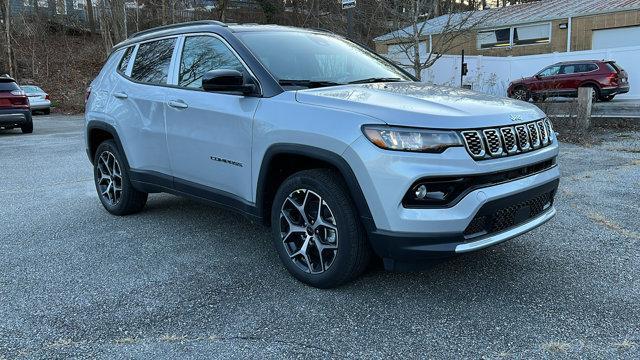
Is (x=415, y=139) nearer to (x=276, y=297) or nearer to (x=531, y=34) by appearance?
Answer: (x=276, y=297)

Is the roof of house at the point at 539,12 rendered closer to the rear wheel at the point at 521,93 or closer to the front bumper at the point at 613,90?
the rear wheel at the point at 521,93

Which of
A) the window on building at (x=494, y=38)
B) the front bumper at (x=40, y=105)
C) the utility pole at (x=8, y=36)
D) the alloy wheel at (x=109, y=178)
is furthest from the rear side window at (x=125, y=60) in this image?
the utility pole at (x=8, y=36)

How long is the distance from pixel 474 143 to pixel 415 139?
0.34m

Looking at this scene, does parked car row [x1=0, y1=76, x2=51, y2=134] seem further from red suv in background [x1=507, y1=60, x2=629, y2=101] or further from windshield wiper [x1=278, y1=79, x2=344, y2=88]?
red suv in background [x1=507, y1=60, x2=629, y2=101]

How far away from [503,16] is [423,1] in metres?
18.2

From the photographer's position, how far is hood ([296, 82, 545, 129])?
303cm

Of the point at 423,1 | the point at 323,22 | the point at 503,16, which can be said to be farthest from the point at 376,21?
the point at 503,16

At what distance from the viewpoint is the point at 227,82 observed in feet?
11.8

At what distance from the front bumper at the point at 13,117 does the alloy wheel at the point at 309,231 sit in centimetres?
1290

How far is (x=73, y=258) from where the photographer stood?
4246 millimetres

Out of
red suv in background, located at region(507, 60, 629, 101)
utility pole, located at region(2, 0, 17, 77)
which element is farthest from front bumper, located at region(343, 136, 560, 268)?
utility pole, located at region(2, 0, 17, 77)

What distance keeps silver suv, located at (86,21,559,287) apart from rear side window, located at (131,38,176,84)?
0.02 m

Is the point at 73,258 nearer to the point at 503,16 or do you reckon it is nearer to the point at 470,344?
the point at 470,344

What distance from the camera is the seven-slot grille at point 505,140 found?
3039 mm
